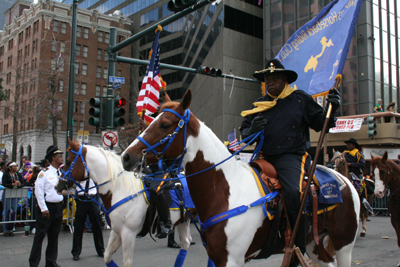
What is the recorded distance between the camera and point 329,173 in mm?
4105

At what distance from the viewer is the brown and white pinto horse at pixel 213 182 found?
327 cm

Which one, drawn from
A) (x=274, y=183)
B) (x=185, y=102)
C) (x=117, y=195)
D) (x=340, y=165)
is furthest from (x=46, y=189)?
(x=340, y=165)

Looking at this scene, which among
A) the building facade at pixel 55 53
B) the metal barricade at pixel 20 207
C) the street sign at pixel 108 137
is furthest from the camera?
the building facade at pixel 55 53

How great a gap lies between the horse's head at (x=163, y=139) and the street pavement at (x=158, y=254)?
15.1ft

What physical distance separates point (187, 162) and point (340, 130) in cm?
2282

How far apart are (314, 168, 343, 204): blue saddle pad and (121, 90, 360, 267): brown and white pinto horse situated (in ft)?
2.54

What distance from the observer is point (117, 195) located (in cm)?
614

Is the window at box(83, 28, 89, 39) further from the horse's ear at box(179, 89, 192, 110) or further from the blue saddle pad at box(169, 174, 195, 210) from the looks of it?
the horse's ear at box(179, 89, 192, 110)

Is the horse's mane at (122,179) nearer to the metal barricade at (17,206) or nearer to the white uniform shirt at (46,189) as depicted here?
the white uniform shirt at (46,189)

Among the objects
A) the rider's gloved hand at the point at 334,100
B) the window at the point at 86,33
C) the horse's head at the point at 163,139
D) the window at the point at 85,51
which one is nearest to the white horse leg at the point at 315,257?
the rider's gloved hand at the point at 334,100

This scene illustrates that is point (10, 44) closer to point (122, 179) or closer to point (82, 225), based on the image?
point (82, 225)

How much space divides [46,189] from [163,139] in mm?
4687

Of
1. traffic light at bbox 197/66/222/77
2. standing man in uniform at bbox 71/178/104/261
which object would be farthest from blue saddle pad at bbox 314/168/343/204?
traffic light at bbox 197/66/222/77

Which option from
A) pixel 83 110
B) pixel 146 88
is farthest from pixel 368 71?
pixel 83 110
